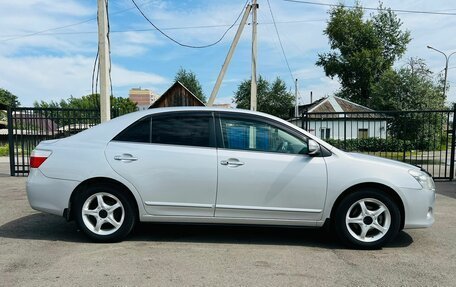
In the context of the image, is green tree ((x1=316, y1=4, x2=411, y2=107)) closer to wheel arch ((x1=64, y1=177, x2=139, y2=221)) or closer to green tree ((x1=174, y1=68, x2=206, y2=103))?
green tree ((x1=174, y1=68, x2=206, y2=103))

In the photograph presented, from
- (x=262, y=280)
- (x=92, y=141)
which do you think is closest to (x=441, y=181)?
(x=262, y=280)

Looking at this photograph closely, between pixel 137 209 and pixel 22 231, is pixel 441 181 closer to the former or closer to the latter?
pixel 137 209

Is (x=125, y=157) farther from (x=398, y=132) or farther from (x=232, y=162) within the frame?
(x=398, y=132)

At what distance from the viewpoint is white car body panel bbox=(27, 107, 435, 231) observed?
4.60 meters

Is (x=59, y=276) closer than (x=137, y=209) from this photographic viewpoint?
Yes

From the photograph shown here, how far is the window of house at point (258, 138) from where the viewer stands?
473cm

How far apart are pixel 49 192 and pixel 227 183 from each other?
6.95ft

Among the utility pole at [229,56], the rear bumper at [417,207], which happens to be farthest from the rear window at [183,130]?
the utility pole at [229,56]

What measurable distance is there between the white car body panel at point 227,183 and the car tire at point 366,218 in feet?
0.45

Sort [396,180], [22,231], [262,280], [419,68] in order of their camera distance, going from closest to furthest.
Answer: [262,280] < [396,180] < [22,231] < [419,68]

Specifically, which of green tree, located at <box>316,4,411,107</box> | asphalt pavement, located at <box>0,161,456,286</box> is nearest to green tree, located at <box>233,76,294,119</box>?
green tree, located at <box>316,4,411,107</box>

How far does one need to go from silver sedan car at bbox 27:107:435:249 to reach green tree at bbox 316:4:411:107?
1778 inches

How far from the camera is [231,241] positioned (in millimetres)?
4918

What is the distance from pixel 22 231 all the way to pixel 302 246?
12.0 ft
